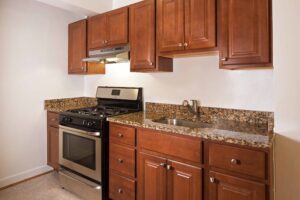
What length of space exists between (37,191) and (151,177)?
161 centimetres

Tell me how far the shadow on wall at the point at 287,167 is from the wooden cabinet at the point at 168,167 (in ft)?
1.86

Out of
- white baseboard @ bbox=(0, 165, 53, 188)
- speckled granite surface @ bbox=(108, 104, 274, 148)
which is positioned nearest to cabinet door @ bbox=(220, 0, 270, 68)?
speckled granite surface @ bbox=(108, 104, 274, 148)

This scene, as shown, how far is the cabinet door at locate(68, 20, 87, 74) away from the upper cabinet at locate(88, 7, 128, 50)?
0.50ft

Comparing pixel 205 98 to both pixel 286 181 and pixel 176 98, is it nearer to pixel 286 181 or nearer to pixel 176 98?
pixel 176 98

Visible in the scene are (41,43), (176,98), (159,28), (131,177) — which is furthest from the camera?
(41,43)

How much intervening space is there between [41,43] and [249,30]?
2713 mm

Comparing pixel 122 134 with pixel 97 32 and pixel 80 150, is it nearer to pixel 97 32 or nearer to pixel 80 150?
pixel 80 150

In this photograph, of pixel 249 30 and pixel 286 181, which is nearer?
pixel 286 181

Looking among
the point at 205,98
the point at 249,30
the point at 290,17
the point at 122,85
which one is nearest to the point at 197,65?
the point at 205,98

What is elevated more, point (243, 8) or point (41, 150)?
point (243, 8)

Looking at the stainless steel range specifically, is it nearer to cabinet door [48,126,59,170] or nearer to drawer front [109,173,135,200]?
drawer front [109,173,135,200]

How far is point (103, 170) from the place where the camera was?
7.13 ft

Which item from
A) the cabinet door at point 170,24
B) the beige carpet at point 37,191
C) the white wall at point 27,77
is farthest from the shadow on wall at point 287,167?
the white wall at point 27,77

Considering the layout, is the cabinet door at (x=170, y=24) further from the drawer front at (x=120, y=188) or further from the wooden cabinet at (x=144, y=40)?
the drawer front at (x=120, y=188)
